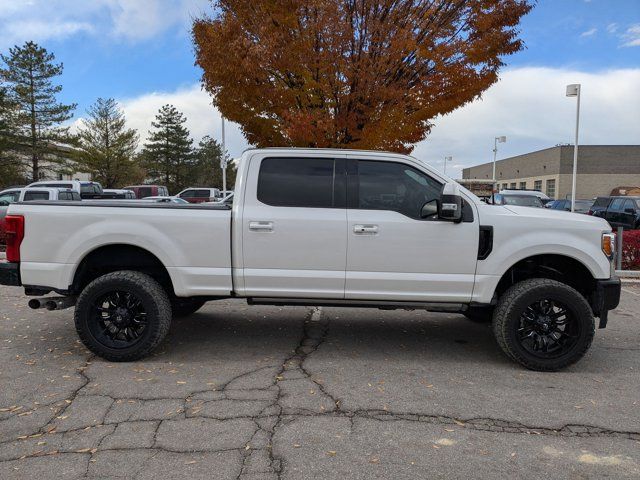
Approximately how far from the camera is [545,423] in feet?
11.9

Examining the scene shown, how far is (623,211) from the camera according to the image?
17.3m

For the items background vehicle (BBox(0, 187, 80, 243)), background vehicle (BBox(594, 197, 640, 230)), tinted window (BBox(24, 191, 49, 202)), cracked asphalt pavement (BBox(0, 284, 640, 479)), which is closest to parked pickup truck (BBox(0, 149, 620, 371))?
cracked asphalt pavement (BBox(0, 284, 640, 479))

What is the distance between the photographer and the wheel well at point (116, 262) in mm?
4980

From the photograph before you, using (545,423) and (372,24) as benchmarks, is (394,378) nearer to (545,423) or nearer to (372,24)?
(545,423)

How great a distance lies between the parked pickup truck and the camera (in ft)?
15.3

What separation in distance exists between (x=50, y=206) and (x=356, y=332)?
11.7 ft

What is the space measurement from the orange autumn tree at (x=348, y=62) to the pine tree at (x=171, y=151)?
185 feet

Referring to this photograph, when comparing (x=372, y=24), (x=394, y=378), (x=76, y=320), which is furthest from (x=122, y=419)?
(x=372, y=24)

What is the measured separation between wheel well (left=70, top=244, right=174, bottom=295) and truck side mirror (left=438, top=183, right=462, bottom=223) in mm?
2767

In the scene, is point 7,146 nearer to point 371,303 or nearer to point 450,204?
point 371,303

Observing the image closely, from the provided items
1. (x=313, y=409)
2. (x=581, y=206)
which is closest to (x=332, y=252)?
(x=313, y=409)

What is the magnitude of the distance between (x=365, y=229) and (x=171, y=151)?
62.4m

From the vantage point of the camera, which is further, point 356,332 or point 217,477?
point 356,332

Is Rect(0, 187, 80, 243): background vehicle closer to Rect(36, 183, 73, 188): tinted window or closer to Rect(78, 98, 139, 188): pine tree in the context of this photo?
Rect(36, 183, 73, 188): tinted window
